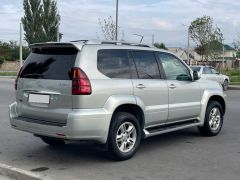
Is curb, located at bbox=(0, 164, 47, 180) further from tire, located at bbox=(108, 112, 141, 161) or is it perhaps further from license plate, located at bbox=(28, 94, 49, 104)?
tire, located at bbox=(108, 112, 141, 161)

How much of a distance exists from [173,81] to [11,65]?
5838 cm

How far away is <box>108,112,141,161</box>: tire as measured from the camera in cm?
624

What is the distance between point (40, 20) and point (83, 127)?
54.8 meters

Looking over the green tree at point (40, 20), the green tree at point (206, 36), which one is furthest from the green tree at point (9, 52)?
the green tree at point (206, 36)

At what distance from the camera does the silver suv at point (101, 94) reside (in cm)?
593

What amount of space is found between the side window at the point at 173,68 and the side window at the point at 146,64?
240 mm

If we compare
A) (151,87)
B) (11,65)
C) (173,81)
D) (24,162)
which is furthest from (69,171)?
(11,65)

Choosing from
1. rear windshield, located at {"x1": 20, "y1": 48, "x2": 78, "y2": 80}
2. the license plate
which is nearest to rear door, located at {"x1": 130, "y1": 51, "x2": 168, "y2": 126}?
rear windshield, located at {"x1": 20, "y1": 48, "x2": 78, "y2": 80}

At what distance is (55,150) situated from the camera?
723cm

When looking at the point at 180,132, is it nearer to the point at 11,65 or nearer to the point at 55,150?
the point at 55,150

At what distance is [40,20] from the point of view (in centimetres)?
5859

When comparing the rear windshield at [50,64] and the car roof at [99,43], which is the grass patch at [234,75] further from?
the rear windshield at [50,64]

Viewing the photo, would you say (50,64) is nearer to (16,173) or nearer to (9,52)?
(16,173)

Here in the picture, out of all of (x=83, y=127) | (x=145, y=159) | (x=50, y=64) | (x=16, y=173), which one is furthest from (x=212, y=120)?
(x=16, y=173)
